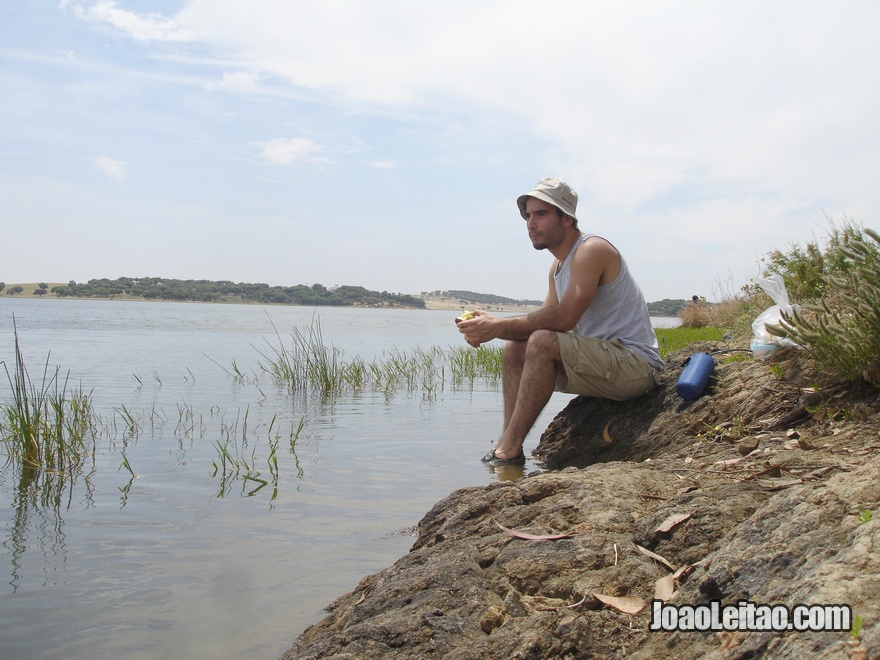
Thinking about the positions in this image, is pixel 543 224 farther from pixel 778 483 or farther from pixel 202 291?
pixel 202 291

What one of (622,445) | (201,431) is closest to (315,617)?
(622,445)

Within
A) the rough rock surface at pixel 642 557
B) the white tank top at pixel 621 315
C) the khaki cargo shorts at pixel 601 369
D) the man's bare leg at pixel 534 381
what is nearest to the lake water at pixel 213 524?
the man's bare leg at pixel 534 381

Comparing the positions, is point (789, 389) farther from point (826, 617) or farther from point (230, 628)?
point (230, 628)

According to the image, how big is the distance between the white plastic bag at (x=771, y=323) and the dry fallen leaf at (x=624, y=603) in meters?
2.59

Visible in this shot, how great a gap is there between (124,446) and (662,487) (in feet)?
16.2

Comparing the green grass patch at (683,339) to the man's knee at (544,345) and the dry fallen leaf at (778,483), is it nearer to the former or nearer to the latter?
the man's knee at (544,345)

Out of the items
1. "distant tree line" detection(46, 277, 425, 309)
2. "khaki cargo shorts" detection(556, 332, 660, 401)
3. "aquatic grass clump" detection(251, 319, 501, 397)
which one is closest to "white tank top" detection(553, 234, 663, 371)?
"khaki cargo shorts" detection(556, 332, 660, 401)

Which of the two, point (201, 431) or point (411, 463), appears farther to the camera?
point (201, 431)

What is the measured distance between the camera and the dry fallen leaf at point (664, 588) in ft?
6.59

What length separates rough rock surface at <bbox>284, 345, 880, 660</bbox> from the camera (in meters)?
1.69

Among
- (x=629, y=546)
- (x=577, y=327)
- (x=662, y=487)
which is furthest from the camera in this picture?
(x=577, y=327)

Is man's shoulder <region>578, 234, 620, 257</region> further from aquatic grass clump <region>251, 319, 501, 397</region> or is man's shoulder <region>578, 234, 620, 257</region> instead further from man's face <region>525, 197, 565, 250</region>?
aquatic grass clump <region>251, 319, 501, 397</region>

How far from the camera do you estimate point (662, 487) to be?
9.83 ft

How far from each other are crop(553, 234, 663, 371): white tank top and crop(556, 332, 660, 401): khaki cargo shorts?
11 cm
